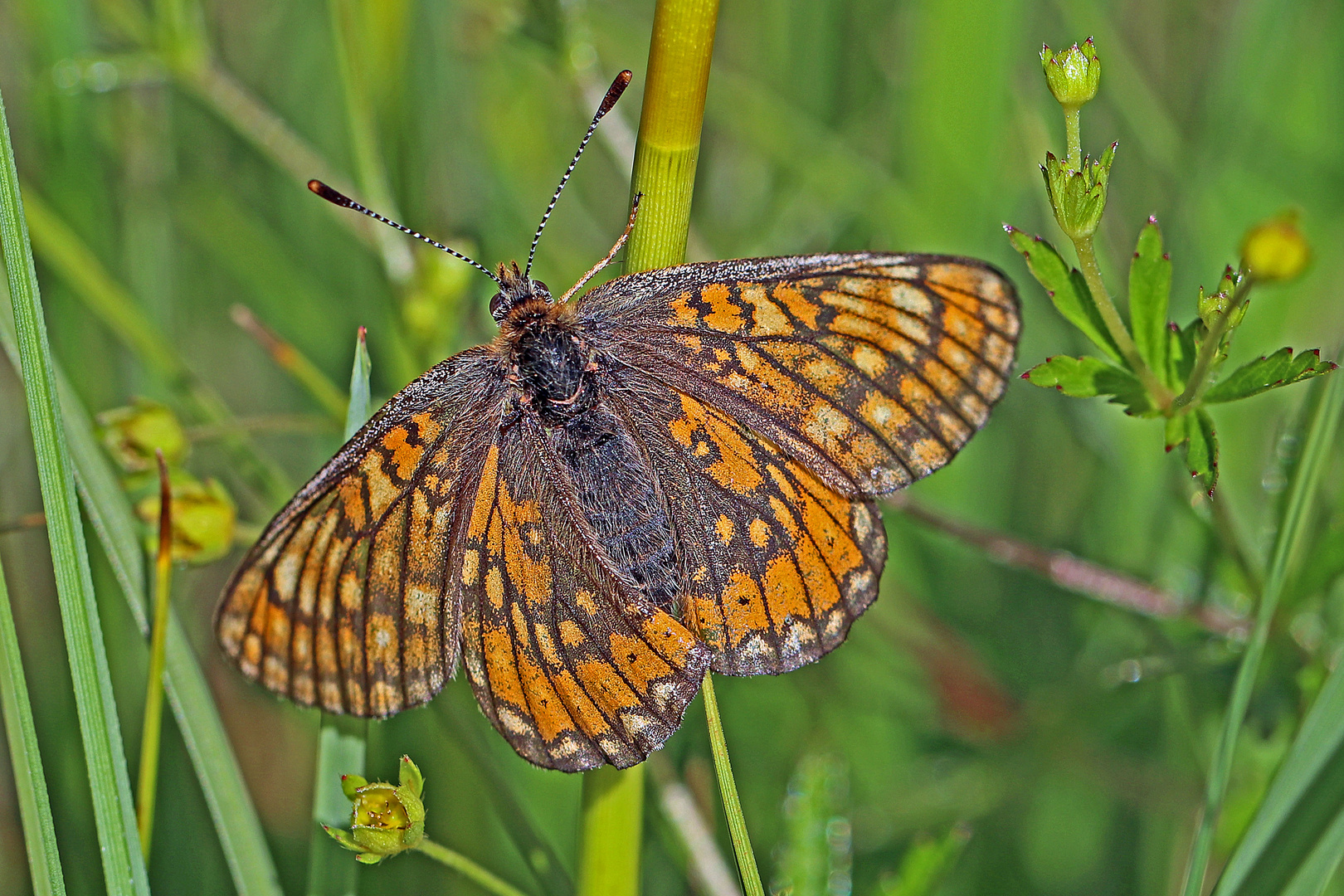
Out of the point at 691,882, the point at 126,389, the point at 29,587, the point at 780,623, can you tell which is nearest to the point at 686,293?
the point at 780,623

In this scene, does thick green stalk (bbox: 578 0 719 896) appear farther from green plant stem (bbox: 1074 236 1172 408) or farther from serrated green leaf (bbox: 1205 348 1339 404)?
serrated green leaf (bbox: 1205 348 1339 404)

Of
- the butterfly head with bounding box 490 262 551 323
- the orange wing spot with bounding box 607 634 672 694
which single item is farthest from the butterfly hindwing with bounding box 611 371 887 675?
the butterfly head with bounding box 490 262 551 323

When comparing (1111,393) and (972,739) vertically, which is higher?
(1111,393)

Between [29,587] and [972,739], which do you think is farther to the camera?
[29,587]

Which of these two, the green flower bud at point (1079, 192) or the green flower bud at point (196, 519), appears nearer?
the green flower bud at point (1079, 192)

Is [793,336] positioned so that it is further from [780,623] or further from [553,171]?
[553,171]

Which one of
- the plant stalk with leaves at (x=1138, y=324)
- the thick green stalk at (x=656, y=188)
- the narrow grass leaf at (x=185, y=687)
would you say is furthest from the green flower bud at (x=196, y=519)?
the plant stalk with leaves at (x=1138, y=324)

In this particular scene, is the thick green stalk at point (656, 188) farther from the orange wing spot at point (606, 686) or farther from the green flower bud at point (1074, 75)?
the green flower bud at point (1074, 75)
